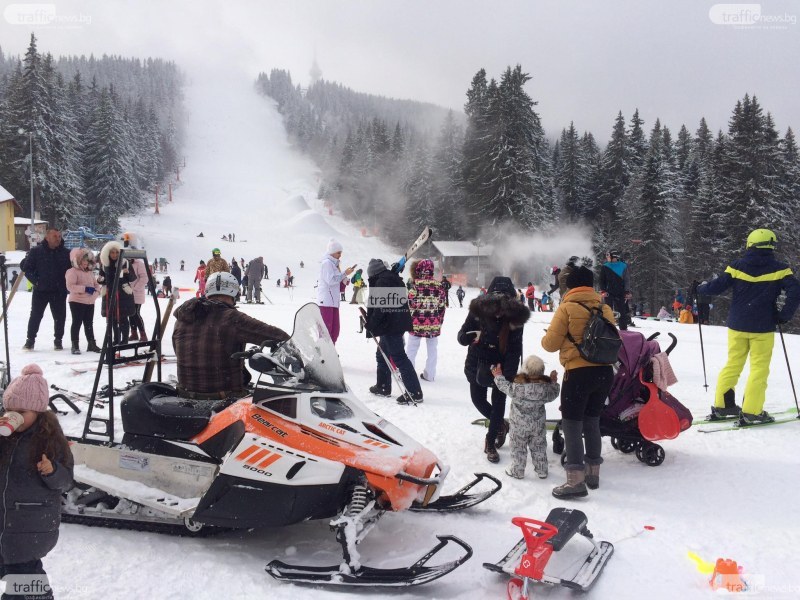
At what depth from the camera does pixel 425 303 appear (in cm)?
880

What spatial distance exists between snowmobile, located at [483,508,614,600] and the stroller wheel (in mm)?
1932

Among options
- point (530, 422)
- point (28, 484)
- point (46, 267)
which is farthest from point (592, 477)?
point (46, 267)

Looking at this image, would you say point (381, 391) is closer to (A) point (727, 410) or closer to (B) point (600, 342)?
(B) point (600, 342)

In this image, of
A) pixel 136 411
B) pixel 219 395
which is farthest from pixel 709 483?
pixel 136 411

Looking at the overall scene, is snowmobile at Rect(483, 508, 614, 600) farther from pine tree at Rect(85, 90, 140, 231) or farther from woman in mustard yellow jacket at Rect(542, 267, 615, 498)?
pine tree at Rect(85, 90, 140, 231)

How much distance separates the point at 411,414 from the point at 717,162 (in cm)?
4165

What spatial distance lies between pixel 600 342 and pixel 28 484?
3.94 metres

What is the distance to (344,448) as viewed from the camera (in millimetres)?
3674

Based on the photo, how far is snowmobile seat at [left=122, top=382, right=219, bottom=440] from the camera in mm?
4098

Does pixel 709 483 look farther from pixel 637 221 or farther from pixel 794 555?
pixel 637 221

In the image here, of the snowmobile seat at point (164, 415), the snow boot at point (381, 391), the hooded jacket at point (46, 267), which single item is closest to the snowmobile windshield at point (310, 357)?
the snowmobile seat at point (164, 415)

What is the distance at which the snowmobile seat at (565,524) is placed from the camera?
3488 millimetres

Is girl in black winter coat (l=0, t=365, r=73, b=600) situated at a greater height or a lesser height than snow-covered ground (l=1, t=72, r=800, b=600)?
greater

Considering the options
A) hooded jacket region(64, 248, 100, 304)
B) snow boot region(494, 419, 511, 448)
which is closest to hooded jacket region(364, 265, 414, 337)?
snow boot region(494, 419, 511, 448)
